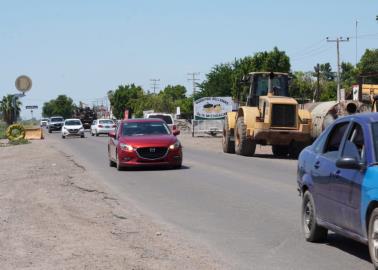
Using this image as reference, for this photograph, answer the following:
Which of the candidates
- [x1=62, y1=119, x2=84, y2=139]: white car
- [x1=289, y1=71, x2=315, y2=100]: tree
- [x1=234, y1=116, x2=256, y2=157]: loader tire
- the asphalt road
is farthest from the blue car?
[x1=289, y1=71, x2=315, y2=100]: tree

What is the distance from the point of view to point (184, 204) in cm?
1392

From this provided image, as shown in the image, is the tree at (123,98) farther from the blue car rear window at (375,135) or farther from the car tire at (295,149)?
the blue car rear window at (375,135)

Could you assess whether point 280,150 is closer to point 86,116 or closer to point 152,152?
point 152,152

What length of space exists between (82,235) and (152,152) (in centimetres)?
1175

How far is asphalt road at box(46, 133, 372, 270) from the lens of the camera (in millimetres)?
8602

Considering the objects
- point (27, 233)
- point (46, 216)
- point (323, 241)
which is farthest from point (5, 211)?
point (323, 241)

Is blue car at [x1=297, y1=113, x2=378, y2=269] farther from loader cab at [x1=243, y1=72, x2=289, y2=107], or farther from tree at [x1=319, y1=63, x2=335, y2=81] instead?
tree at [x1=319, y1=63, x2=335, y2=81]

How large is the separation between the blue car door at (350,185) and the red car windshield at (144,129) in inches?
583

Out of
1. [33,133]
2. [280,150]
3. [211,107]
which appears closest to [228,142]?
[280,150]

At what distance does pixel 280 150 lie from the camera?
104ft

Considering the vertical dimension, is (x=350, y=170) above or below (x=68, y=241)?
above

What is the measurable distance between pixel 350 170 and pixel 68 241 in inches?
146

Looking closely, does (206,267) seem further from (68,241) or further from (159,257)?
(68,241)

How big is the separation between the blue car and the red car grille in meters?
11.9
